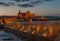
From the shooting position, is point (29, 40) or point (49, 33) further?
point (29, 40)

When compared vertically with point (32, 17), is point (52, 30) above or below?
above

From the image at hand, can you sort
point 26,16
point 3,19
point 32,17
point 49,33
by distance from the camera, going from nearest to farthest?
point 49,33
point 32,17
point 26,16
point 3,19

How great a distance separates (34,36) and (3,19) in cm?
3922

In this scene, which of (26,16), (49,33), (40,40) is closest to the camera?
(40,40)

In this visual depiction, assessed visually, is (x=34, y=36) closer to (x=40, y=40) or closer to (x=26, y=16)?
(x=40, y=40)

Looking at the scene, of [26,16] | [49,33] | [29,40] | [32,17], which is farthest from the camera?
[26,16]

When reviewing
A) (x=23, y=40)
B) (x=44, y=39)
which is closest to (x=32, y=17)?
(x=23, y=40)

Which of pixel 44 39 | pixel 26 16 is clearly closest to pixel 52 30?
pixel 44 39

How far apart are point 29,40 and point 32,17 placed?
92.4 feet

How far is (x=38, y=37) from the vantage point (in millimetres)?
16328

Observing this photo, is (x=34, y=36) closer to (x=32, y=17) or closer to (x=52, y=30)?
(x=52, y=30)

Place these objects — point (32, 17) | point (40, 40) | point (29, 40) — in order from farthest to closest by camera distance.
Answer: point (32, 17), point (29, 40), point (40, 40)

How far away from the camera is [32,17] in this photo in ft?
151

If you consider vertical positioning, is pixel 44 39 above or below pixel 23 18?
above
